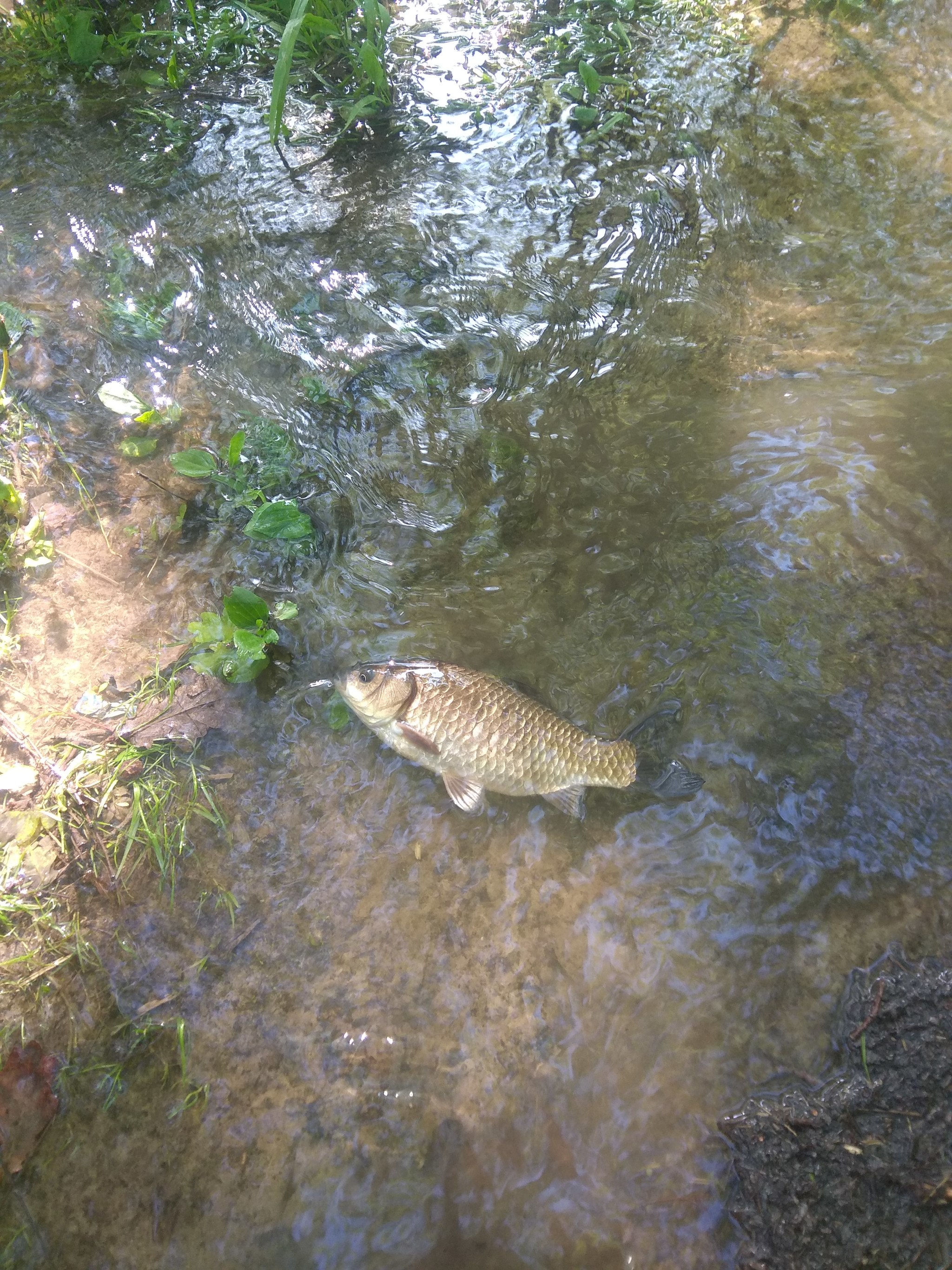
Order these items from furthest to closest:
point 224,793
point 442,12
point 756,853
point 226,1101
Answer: point 442,12, point 224,793, point 756,853, point 226,1101

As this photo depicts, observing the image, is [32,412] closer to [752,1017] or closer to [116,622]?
[116,622]

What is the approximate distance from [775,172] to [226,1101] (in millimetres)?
5762

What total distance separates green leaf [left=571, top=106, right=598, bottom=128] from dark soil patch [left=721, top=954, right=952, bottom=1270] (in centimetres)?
531

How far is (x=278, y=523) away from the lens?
10.8 ft

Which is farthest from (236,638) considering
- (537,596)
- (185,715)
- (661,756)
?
(661,756)

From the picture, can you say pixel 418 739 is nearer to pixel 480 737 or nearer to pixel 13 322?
pixel 480 737

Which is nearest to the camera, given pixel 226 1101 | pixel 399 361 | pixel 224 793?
pixel 226 1101

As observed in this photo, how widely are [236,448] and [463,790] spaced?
73.1 inches

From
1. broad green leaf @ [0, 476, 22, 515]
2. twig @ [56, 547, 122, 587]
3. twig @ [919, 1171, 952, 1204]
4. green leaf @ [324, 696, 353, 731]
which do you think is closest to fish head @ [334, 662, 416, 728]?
green leaf @ [324, 696, 353, 731]

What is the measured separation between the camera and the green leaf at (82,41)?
18.5 ft

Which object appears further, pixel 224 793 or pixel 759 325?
pixel 759 325

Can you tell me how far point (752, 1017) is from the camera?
8.24 feet

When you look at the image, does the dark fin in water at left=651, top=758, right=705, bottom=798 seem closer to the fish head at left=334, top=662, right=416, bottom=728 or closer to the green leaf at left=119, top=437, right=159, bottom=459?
the fish head at left=334, top=662, right=416, bottom=728

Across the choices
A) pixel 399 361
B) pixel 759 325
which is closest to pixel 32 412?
pixel 399 361
